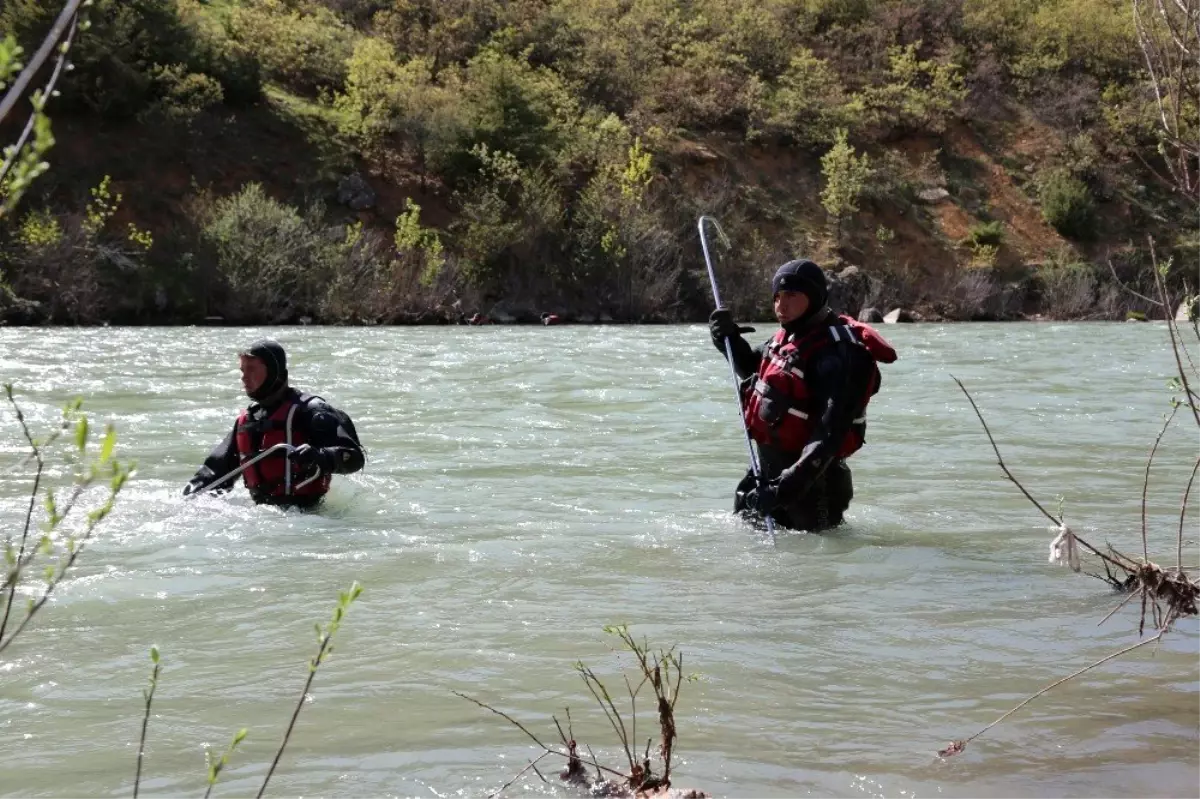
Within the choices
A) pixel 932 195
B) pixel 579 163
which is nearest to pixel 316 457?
pixel 579 163

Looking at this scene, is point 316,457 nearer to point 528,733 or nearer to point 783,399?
point 783,399

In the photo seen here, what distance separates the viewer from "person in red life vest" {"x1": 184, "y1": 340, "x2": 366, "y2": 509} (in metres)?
6.77

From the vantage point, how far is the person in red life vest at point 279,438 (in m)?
6.77

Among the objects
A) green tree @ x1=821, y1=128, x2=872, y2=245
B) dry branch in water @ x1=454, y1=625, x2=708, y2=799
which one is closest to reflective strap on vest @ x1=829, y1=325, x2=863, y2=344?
dry branch in water @ x1=454, y1=625, x2=708, y2=799

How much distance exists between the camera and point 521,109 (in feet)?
126

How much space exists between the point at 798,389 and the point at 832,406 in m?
0.28

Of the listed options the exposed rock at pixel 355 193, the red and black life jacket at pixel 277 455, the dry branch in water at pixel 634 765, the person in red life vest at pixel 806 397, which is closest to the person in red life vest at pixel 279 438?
the red and black life jacket at pixel 277 455

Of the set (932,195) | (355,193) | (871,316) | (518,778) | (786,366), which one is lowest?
(518,778)

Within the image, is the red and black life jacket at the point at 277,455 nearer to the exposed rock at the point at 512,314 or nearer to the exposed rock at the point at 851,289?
the exposed rock at the point at 512,314

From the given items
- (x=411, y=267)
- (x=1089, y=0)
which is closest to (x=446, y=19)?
(x=411, y=267)

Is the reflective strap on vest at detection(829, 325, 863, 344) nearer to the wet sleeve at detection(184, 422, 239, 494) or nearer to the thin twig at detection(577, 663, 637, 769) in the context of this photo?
the thin twig at detection(577, 663, 637, 769)

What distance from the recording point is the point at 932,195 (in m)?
44.3

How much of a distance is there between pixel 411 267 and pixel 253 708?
2879cm

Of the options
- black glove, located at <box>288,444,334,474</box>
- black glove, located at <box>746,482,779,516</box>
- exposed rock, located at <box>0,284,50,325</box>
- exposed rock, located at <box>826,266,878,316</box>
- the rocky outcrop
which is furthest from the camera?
exposed rock, located at <box>826,266,878,316</box>
